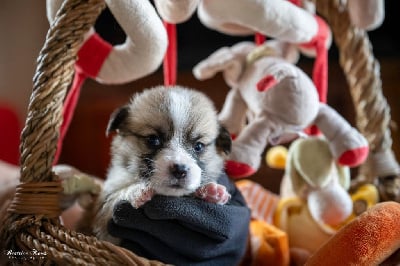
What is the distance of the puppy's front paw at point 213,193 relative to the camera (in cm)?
67

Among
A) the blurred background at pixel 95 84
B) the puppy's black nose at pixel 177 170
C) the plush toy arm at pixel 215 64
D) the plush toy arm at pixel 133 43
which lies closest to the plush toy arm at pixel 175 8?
the plush toy arm at pixel 133 43

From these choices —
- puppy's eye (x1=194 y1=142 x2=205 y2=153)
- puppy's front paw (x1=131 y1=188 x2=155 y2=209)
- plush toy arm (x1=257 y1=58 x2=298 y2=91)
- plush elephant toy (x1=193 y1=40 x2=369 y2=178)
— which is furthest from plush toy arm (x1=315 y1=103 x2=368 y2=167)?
puppy's front paw (x1=131 y1=188 x2=155 y2=209)

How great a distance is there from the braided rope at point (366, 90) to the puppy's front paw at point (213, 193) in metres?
0.43

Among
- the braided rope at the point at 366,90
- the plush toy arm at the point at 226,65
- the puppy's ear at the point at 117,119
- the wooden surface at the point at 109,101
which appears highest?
the puppy's ear at the point at 117,119

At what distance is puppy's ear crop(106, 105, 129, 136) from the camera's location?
74cm

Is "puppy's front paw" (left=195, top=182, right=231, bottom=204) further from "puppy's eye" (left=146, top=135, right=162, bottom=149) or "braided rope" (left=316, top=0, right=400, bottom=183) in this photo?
"braided rope" (left=316, top=0, right=400, bottom=183)

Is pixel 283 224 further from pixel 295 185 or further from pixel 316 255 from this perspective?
pixel 316 255

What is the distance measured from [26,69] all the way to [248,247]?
134 cm

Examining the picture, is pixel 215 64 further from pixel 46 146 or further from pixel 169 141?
pixel 46 146

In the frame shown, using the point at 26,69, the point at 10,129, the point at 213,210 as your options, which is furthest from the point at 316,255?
the point at 26,69

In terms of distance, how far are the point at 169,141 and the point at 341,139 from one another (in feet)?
1.12

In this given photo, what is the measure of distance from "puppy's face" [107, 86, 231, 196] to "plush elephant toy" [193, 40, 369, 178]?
6 cm

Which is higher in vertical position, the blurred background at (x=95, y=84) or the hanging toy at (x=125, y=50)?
the hanging toy at (x=125, y=50)

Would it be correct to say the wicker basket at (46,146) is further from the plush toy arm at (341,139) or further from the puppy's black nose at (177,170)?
the plush toy arm at (341,139)
